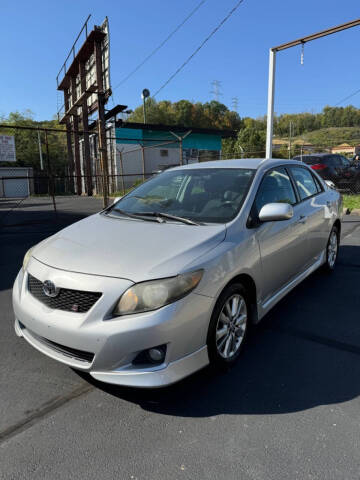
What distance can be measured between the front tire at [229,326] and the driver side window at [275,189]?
836mm

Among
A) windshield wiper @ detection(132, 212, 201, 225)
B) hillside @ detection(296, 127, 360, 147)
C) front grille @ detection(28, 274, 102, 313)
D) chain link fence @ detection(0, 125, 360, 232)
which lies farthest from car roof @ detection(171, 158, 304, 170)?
hillside @ detection(296, 127, 360, 147)

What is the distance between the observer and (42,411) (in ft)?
7.31

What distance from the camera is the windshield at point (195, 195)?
300 cm

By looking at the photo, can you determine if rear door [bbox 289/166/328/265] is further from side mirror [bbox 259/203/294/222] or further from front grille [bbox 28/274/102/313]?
front grille [bbox 28/274/102/313]

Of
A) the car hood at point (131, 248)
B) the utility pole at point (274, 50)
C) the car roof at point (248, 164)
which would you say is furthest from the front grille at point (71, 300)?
the utility pole at point (274, 50)

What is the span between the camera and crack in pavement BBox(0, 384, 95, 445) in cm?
204

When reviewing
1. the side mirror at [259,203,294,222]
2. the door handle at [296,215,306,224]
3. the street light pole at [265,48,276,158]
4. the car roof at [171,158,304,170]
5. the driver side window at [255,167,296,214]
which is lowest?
the door handle at [296,215,306,224]

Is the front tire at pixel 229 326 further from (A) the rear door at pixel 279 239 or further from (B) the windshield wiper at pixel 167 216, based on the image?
(B) the windshield wiper at pixel 167 216

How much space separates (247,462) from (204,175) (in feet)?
8.27

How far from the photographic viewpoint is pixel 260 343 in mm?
3020

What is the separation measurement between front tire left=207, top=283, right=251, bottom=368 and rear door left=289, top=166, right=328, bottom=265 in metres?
1.47

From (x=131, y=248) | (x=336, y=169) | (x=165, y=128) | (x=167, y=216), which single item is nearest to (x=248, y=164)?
(x=167, y=216)

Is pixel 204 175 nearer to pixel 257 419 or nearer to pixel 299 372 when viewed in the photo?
pixel 299 372

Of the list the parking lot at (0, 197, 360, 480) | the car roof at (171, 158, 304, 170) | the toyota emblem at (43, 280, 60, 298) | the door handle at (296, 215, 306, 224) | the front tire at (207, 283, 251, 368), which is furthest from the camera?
the door handle at (296, 215, 306, 224)
